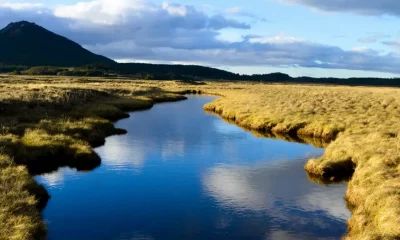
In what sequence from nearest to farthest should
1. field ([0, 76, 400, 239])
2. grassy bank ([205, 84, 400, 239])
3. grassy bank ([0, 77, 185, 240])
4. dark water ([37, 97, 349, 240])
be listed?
grassy bank ([0, 77, 185, 240]) < field ([0, 76, 400, 239]) < grassy bank ([205, 84, 400, 239]) < dark water ([37, 97, 349, 240])

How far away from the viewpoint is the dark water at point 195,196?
696 inches

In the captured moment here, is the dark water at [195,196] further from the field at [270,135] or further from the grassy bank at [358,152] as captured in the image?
the field at [270,135]

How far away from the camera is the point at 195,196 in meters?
22.4

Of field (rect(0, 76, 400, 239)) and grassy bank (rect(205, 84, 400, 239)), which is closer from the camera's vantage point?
field (rect(0, 76, 400, 239))

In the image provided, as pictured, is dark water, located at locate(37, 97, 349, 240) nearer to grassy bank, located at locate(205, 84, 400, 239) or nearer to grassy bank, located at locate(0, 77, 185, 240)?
grassy bank, located at locate(205, 84, 400, 239)

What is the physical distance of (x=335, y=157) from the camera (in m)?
27.6

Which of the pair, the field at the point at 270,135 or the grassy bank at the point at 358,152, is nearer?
the field at the point at 270,135

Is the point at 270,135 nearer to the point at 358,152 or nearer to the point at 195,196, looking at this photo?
the point at 358,152

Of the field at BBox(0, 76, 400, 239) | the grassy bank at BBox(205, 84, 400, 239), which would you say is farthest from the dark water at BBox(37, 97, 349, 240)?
the field at BBox(0, 76, 400, 239)

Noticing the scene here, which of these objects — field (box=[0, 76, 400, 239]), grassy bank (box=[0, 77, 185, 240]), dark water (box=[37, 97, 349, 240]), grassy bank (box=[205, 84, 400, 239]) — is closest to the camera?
grassy bank (box=[0, 77, 185, 240])

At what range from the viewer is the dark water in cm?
1769

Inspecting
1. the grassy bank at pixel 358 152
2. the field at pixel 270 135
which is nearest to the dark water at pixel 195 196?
the grassy bank at pixel 358 152

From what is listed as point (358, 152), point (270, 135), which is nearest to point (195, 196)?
point (358, 152)

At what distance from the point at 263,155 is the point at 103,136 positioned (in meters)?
14.9
